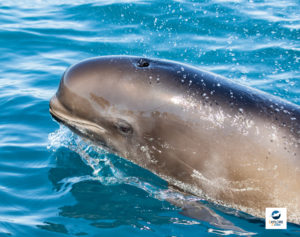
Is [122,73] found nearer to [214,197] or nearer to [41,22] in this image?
[214,197]

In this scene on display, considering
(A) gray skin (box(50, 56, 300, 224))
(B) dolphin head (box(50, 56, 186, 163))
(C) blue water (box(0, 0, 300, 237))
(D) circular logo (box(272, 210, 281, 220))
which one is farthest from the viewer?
(C) blue water (box(0, 0, 300, 237))

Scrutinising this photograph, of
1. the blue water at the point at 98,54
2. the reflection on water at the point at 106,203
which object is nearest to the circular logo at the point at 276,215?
the blue water at the point at 98,54

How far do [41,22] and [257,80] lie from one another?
8868mm

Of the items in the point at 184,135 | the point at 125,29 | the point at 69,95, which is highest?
the point at 125,29

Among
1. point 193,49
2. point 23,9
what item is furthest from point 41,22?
point 193,49

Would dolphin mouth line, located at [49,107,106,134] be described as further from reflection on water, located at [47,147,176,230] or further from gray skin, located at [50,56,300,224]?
reflection on water, located at [47,147,176,230]

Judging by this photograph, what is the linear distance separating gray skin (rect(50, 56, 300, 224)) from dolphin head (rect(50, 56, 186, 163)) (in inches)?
0.6

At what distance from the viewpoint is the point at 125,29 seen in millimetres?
17000

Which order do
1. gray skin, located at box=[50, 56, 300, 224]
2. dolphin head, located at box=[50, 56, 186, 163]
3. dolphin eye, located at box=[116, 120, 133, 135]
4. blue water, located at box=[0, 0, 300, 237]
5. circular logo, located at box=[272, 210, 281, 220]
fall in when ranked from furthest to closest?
blue water, located at box=[0, 0, 300, 237] → dolphin eye, located at box=[116, 120, 133, 135] → dolphin head, located at box=[50, 56, 186, 163] → circular logo, located at box=[272, 210, 281, 220] → gray skin, located at box=[50, 56, 300, 224]

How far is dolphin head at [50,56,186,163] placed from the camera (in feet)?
22.8

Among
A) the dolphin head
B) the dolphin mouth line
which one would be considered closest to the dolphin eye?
the dolphin head

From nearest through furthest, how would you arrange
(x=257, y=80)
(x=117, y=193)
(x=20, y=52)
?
(x=117, y=193), (x=257, y=80), (x=20, y=52)

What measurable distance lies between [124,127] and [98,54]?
8261mm

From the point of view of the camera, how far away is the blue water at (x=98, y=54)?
24.2 ft
